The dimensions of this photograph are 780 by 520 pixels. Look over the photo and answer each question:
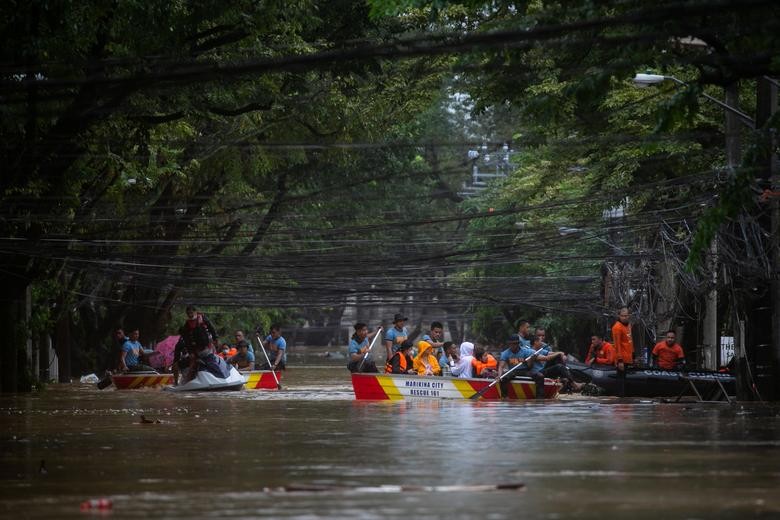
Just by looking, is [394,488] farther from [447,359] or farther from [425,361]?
[447,359]

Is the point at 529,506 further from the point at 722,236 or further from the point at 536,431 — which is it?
the point at 722,236

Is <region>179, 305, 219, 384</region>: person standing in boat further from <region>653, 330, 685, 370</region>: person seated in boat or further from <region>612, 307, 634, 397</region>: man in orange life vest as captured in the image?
<region>653, 330, 685, 370</region>: person seated in boat

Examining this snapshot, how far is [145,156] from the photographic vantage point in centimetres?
2812

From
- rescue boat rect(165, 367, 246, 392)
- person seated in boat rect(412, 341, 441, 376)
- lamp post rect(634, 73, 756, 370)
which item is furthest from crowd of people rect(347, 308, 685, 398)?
rescue boat rect(165, 367, 246, 392)

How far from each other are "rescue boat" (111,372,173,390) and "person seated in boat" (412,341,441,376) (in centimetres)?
968

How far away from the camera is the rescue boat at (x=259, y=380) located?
35697 mm

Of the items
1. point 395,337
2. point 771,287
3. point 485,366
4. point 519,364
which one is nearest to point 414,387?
point 395,337

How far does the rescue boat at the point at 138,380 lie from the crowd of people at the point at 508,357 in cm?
829

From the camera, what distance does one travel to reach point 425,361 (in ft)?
94.7

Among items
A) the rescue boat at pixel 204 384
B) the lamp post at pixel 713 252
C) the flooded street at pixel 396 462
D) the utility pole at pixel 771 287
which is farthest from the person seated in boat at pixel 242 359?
the utility pole at pixel 771 287

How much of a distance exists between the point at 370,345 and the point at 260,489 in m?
17.1

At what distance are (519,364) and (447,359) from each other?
26.5 feet

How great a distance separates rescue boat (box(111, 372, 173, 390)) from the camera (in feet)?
117

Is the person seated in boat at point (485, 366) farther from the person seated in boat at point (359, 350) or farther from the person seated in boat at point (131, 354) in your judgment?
the person seated in boat at point (131, 354)
